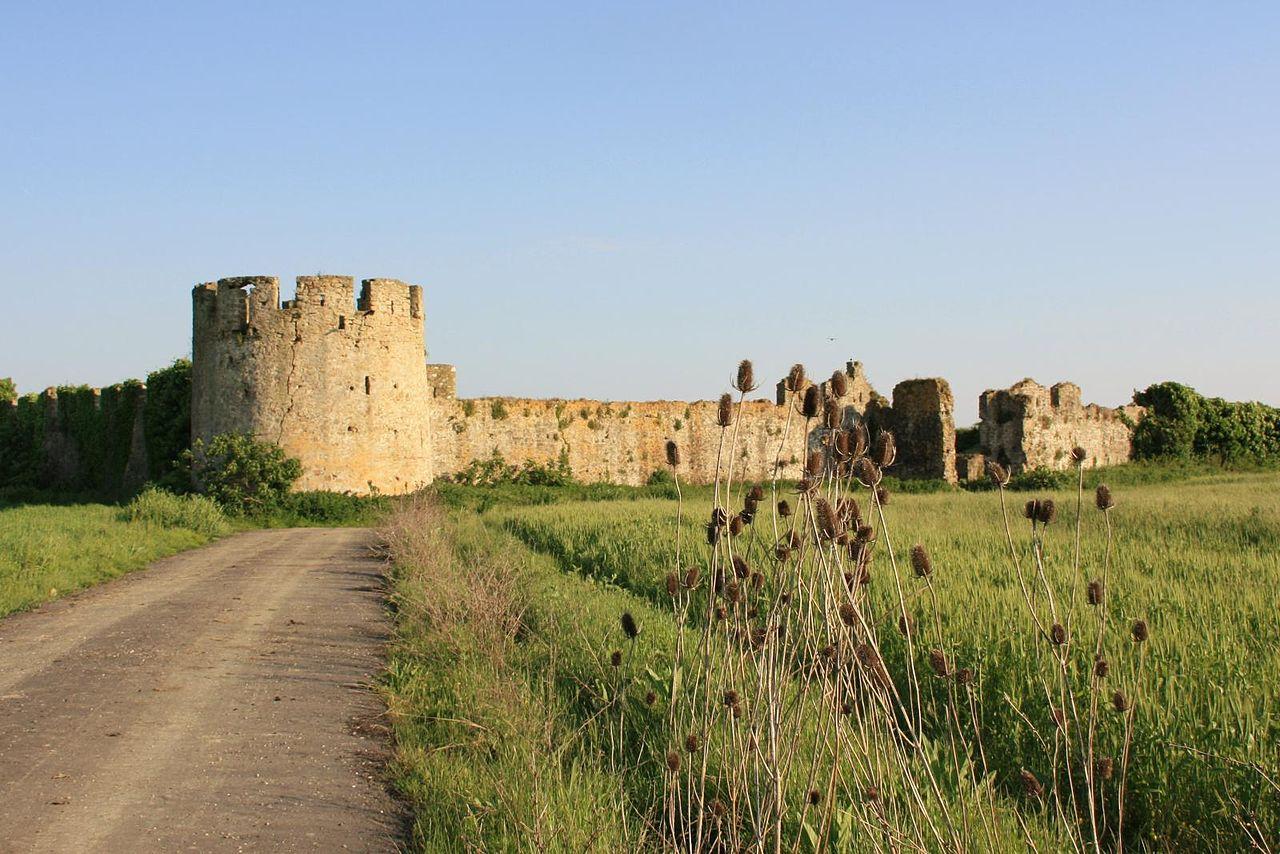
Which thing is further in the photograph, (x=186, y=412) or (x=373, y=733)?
(x=186, y=412)

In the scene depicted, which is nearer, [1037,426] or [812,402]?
[812,402]

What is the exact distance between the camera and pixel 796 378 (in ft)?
12.2

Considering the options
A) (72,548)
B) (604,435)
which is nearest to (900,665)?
(72,548)

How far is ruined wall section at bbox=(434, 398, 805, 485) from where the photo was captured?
26062 millimetres

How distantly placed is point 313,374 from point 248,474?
236 centimetres

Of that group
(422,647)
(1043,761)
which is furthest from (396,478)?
(1043,761)

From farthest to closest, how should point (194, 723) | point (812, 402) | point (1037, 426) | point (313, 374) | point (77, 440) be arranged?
point (1037, 426) → point (77, 440) → point (313, 374) → point (194, 723) → point (812, 402)

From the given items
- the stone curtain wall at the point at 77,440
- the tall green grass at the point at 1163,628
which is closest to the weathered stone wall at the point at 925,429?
the tall green grass at the point at 1163,628

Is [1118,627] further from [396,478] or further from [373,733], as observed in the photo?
[396,478]

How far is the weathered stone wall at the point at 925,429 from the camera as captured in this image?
30.8 meters

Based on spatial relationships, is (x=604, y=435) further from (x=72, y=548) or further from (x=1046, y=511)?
(x=1046, y=511)

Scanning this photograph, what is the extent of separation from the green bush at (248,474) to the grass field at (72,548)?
2.51 meters

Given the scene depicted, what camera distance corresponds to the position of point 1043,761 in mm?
5668

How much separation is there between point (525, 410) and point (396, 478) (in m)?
5.34
